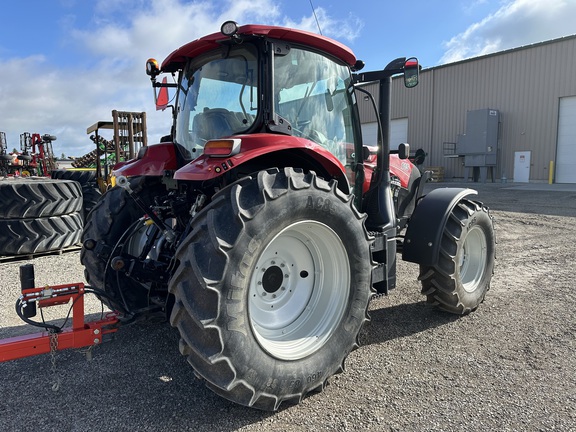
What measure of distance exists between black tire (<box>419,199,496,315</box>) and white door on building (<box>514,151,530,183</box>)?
19580 millimetres

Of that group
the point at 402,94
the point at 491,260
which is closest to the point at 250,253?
the point at 491,260

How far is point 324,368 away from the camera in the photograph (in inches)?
101

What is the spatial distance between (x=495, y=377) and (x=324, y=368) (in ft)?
3.95

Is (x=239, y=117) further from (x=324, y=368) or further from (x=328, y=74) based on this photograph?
(x=324, y=368)

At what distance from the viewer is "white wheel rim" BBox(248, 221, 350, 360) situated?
2633mm

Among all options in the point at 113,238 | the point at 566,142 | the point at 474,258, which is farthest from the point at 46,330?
the point at 566,142

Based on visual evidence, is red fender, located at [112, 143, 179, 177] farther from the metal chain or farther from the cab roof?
the metal chain

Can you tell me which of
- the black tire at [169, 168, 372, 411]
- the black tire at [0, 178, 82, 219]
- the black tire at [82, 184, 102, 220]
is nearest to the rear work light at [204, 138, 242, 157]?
the black tire at [169, 168, 372, 411]

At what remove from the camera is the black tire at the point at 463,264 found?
12.1ft

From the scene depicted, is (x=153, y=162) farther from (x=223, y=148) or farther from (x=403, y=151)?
(x=403, y=151)

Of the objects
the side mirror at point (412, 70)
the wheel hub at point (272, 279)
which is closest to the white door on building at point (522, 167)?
the side mirror at point (412, 70)

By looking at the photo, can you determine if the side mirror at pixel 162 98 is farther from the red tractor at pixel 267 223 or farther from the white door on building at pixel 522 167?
the white door on building at pixel 522 167

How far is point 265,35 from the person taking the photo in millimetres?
2691

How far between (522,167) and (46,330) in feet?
75.9
